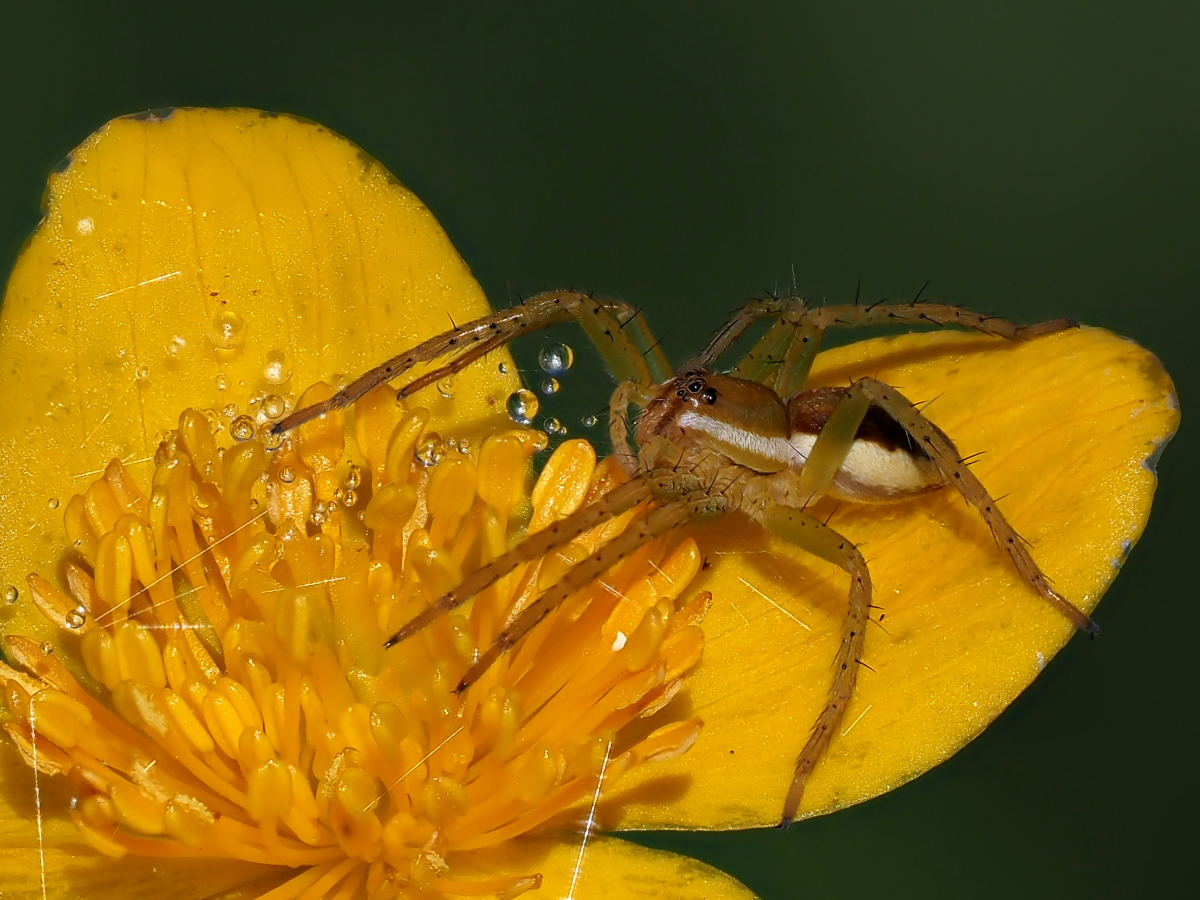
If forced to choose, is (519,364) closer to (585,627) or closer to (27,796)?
(585,627)

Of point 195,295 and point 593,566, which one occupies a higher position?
point 195,295

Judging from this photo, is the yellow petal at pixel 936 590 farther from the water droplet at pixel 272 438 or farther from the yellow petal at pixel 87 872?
the water droplet at pixel 272 438

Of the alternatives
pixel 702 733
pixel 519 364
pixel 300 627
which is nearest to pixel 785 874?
pixel 702 733

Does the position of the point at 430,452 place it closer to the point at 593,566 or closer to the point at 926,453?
the point at 593,566

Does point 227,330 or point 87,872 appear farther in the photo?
point 227,330

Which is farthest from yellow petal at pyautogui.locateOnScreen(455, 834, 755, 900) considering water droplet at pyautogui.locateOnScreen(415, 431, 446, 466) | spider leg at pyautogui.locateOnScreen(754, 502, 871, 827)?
water droplet at pyautogui.locateOnScreen(415, 431, 446, 466)

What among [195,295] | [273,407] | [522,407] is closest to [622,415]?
[522,407]
